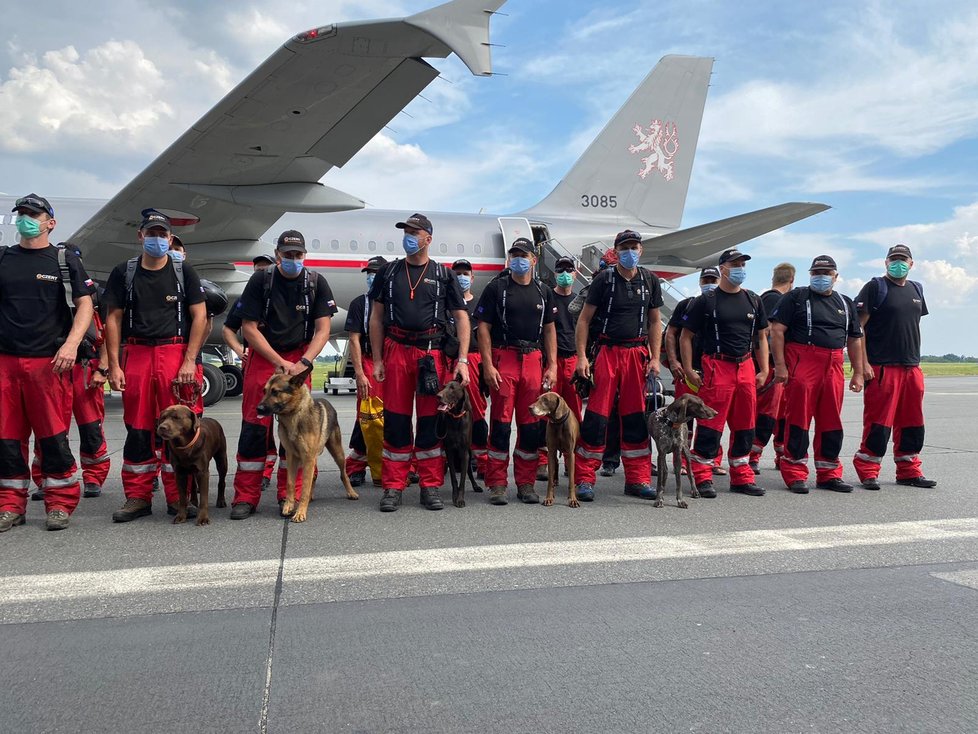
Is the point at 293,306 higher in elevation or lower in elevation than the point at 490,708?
higher

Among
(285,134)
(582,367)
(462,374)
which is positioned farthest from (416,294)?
(285,134)

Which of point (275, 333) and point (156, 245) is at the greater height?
point (156, 245)

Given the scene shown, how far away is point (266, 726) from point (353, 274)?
515 inches

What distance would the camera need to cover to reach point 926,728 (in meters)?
2.13

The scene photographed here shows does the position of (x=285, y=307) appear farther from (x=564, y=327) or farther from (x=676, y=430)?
(x=676, y=430)

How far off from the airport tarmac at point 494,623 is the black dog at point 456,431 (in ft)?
Answer: 1.44

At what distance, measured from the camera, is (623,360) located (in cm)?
590

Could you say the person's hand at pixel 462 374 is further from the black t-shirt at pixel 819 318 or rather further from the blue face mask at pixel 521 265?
the black t-shirt at pixel 819 318

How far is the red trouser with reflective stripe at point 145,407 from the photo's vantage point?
16.2ft

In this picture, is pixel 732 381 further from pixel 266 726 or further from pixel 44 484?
pixel 44 484

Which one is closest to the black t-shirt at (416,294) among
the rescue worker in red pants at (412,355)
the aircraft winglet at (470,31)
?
the rescue worker in red pants at (412,355)

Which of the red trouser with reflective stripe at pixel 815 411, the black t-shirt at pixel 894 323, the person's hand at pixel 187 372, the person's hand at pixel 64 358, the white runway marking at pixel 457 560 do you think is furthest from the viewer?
the black t-shirt at pixel 894 323

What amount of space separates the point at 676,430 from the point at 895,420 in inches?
91.7

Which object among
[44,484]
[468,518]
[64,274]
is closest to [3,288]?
[64,274]
